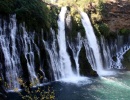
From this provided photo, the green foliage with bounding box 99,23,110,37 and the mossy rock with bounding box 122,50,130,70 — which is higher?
the green foliage with bounding box 99,23,110,37

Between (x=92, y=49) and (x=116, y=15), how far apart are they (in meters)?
5.03

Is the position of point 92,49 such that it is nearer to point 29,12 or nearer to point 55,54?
point 55,54

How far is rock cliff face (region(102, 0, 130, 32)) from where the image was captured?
77.1ft

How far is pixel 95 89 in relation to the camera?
15625mm

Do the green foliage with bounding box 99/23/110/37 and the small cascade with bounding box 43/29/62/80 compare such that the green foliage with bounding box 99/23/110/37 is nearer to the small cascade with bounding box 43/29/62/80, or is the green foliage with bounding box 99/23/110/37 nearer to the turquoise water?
the turquoise water

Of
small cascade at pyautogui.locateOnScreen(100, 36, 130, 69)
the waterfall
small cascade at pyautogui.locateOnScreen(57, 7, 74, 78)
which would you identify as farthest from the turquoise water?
small cascade at pyautogui.locateOnScreen(100, 36, 130, 69)

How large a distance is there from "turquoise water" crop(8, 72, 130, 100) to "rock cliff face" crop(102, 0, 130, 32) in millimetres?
6472

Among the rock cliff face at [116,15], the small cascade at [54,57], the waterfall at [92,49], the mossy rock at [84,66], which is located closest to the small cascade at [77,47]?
the mossy rock at [84,66]

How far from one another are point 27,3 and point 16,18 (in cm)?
181

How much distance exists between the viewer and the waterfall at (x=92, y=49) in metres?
20.6

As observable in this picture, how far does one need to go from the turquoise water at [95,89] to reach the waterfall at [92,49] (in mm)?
2279

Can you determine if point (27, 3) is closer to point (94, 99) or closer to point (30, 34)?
point (30, 34)

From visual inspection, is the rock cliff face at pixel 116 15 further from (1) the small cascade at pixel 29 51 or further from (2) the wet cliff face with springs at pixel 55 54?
(1) the small cascade at pixel 29 51

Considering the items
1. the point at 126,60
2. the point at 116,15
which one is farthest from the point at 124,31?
the point at 126,60
